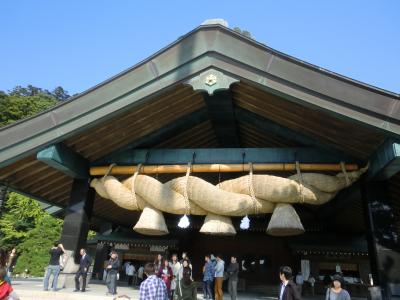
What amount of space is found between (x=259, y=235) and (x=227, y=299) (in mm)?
5597

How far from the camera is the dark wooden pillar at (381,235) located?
6.40 m

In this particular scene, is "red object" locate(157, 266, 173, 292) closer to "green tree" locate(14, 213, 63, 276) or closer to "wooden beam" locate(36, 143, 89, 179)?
"wooden beam" locate(36, 143, 89, 179)

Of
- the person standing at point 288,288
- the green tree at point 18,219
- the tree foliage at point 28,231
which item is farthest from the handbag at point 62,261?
the green tree at point 18,219

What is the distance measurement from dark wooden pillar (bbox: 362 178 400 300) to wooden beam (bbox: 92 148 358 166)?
856 mm

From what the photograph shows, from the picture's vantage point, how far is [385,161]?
6.18 meters

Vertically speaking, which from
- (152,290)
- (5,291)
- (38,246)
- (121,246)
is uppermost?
(38,246)

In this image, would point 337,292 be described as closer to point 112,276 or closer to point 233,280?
point 233,280

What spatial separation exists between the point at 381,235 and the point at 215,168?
12.1 feet

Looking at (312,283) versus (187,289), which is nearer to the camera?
(187,289)

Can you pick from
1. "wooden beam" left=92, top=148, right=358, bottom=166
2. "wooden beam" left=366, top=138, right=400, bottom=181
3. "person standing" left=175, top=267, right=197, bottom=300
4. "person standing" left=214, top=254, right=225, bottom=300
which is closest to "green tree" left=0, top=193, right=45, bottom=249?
"wooden beam" left=92, top=148, right=358, bottom=166

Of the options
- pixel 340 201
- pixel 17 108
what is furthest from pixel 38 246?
pixel 340 201

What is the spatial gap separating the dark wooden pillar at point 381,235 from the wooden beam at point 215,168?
0.65m

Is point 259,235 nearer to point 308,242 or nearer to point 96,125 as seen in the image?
point 308,242

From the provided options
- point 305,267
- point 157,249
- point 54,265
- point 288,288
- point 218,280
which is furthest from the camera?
point 157,249
